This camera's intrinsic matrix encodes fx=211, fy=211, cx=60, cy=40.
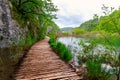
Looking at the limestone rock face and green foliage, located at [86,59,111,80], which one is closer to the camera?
green foliage, located at [86,59,111,80]

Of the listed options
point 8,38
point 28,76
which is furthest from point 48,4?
point 28,76

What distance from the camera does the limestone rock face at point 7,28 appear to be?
12812mm

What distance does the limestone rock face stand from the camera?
504 inches

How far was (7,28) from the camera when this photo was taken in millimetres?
13383

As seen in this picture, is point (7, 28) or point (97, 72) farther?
point (7, 28)

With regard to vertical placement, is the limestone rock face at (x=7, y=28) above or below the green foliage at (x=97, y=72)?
above

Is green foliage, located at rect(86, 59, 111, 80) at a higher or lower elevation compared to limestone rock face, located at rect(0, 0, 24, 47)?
lower

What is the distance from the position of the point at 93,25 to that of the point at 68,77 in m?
2.35

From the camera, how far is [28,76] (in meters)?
6.88

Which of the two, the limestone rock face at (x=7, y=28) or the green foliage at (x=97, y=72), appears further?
the limestone rock face at (x=7, y=28)

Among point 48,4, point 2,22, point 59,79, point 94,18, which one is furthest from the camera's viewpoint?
point 48,4

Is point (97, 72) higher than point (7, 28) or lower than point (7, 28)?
lower

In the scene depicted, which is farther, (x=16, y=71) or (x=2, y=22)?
(x=2, y=22)

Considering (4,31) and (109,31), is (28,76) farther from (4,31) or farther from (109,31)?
(4,31)
